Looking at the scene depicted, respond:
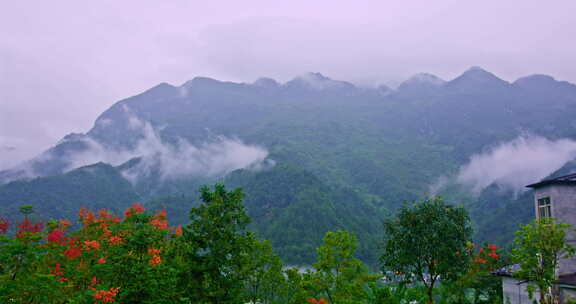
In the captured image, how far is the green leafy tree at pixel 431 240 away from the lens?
2430 cm

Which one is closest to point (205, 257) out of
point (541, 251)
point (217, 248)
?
point (217, 248)

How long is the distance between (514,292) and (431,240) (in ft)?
24.8

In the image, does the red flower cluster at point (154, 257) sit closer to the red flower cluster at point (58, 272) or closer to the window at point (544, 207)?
the red flower cluster at point (58, 272)

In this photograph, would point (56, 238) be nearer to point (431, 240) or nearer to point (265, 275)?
point (265, 275)

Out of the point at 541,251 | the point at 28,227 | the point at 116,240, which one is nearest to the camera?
the point at 541,251

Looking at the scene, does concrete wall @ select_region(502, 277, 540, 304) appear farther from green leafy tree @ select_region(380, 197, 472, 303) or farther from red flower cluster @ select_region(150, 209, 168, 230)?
red flower cluster @ select_region(150, 209, 168, 230)

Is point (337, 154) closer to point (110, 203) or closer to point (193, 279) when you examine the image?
point (110, 203)

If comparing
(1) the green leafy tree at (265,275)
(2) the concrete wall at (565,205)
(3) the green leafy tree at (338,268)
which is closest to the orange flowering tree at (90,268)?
(1) the green leafy tree at (265,275)

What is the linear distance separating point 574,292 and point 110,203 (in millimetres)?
145037

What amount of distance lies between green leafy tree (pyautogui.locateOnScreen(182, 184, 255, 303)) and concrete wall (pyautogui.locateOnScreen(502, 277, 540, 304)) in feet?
51.4

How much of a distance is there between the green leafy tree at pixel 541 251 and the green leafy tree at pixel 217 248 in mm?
12234

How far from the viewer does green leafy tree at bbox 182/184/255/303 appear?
21750 mm

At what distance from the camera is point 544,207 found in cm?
2553

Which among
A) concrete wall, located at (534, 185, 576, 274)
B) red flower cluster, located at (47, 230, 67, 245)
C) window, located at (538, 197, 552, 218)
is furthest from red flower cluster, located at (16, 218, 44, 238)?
window, located at (538, 197, 552, 218)
